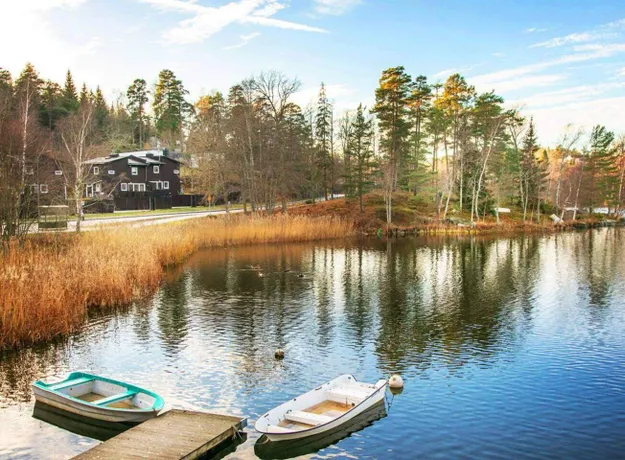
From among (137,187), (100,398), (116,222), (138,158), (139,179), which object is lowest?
(100,398)

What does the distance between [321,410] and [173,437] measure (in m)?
3.61

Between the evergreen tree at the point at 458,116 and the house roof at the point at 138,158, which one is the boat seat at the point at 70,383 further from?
the house roof at the point at 138,158

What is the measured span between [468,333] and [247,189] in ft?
142

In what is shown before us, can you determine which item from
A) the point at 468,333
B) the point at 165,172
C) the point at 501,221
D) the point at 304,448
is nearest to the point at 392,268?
the point at 468,333

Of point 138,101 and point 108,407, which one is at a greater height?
point 138,101

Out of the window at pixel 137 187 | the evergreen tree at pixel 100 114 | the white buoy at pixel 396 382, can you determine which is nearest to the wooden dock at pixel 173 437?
the white buoy at pixel 396 382

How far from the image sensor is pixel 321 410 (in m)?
12.8

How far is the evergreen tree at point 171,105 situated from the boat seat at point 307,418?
101 m

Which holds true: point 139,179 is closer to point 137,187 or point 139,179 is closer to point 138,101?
point 137,187

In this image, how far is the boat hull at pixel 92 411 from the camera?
12.4 m

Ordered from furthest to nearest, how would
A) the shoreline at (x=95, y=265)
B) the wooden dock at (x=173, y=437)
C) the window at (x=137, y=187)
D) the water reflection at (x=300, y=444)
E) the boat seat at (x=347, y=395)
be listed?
1. the window at (x=137, y=187)
2. the shoreline at (x=95, y=265)
3. the boat seat at (x=347, y=395)
4. the water reflection at (x=300, y=444)
5. the wooden dock at (x=173, y=437)

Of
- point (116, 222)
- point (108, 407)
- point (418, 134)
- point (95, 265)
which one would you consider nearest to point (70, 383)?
point (108, 407)

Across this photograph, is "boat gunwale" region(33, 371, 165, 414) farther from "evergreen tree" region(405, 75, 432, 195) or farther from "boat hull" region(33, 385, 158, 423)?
"evergreen tree" region(405, 75, 432, 195)

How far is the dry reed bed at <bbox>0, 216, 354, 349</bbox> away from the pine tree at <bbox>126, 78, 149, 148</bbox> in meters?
77.0
